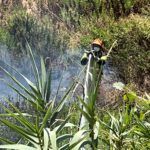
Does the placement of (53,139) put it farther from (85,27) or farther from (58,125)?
(85,27)

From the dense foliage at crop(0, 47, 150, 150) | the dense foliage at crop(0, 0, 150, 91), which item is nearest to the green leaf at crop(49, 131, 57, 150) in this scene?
the dense foliage at crop(0, 47, 150, 150)

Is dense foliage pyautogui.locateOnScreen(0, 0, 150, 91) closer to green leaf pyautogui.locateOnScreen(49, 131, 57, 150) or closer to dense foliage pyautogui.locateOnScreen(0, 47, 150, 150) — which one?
dense foliage pyautogui.locateOnScreen(0, 47, 150, 150)

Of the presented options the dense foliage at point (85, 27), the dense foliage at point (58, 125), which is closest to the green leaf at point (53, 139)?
the dense foliage at point (58, 125)

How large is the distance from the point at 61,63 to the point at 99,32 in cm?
544

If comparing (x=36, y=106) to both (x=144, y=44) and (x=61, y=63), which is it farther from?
(x=61, y=63)

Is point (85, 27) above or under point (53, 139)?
under

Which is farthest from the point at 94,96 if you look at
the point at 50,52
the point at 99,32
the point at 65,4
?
the point at 50,52

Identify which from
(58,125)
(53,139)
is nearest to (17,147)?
(53,139)

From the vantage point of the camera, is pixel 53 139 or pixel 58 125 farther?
pixel 58 125

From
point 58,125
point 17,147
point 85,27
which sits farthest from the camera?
point 85,27

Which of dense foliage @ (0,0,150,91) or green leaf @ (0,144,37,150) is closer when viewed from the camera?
green leaf @ (0,144,37,150)

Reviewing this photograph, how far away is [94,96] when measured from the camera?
189 centimetres

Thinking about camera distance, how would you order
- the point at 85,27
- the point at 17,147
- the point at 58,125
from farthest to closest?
the point at 85,27, the point at 58,125, the point at 17,147

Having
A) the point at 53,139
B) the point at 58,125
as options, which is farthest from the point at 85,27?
the point at 53,139
